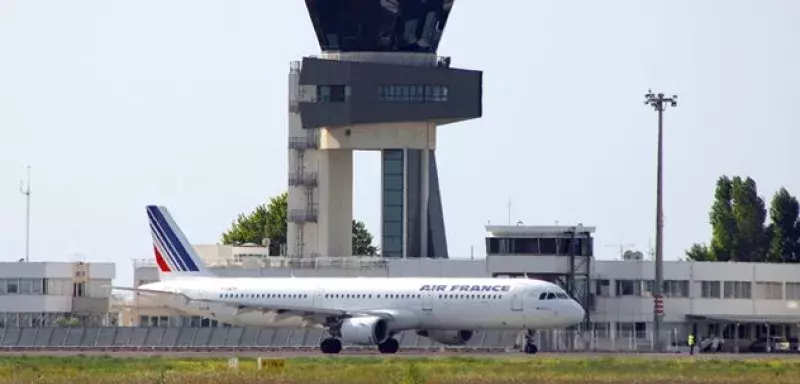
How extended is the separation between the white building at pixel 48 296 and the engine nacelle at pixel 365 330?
33.4m

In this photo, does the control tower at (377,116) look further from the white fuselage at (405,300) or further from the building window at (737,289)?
the white fuselage at (405,300)

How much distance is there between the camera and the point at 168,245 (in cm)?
12794

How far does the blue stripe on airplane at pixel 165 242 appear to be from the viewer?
126500 mm

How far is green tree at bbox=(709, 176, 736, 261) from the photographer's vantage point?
576ft

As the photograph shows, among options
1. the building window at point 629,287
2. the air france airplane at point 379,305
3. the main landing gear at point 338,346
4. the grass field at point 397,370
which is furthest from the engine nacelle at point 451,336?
the building window at point 629,287

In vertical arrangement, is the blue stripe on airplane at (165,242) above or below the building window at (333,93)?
below

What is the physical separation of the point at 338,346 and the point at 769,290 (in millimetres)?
36402

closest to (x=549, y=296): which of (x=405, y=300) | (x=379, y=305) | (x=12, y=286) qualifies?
(x=405, y=300)

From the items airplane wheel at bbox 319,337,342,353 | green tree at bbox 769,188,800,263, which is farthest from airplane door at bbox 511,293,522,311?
green tree at bbox 769,188,800,263

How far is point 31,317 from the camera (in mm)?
143250

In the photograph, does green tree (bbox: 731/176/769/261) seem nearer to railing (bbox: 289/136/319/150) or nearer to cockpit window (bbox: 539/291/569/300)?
railing (bbox: 289/136/319/150)

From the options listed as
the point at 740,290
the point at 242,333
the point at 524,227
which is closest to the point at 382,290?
the point at 242,333

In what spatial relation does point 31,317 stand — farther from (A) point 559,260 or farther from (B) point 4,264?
(A) point 559,260

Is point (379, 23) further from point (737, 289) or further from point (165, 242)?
point (737, 289)
